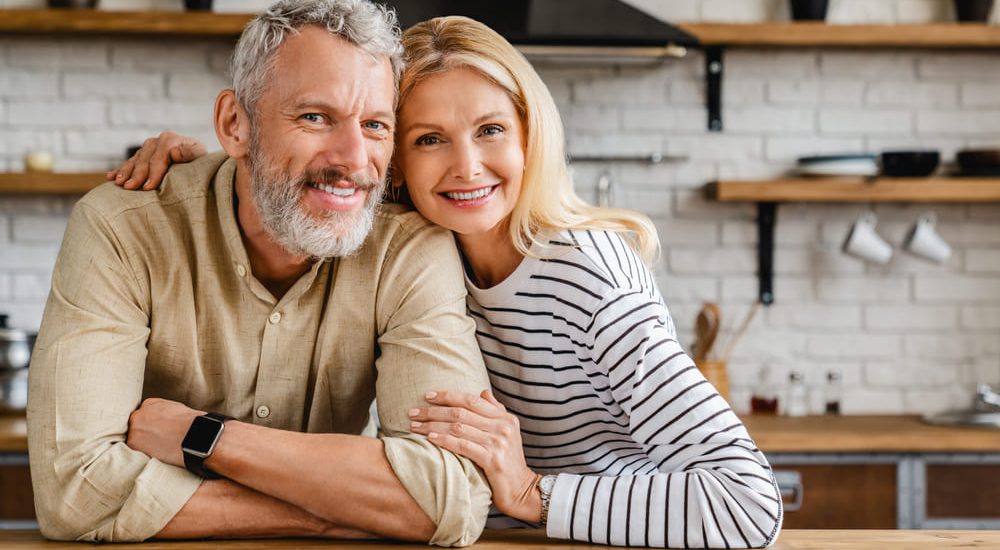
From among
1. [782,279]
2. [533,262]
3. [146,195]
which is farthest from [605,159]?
[146,195]

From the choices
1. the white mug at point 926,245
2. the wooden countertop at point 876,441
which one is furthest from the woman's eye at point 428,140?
the white mug at point 926,245

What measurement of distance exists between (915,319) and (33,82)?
11.2 ft

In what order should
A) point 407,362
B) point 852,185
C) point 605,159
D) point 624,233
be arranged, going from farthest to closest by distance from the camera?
point 605,159 → point 852,185 → point 624,233 → point 407,362

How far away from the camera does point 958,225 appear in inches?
146

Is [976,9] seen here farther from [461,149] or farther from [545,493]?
[545,493]

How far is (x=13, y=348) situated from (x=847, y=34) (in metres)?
2.97

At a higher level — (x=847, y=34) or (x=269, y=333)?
(x=847, y=34)

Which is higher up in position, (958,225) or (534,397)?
(958,225)

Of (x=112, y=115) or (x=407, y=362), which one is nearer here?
(x=407, y=362)

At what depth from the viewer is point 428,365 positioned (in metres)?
1.50

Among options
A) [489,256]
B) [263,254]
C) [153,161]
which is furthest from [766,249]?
[153,161]

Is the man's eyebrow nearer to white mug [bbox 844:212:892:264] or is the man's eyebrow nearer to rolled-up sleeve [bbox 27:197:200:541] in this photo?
rolled-up sleeve [bbox 27:197:200:541]

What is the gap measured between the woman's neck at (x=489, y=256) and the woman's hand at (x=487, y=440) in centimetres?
34

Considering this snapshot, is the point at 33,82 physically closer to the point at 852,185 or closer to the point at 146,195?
the point at 146,195
